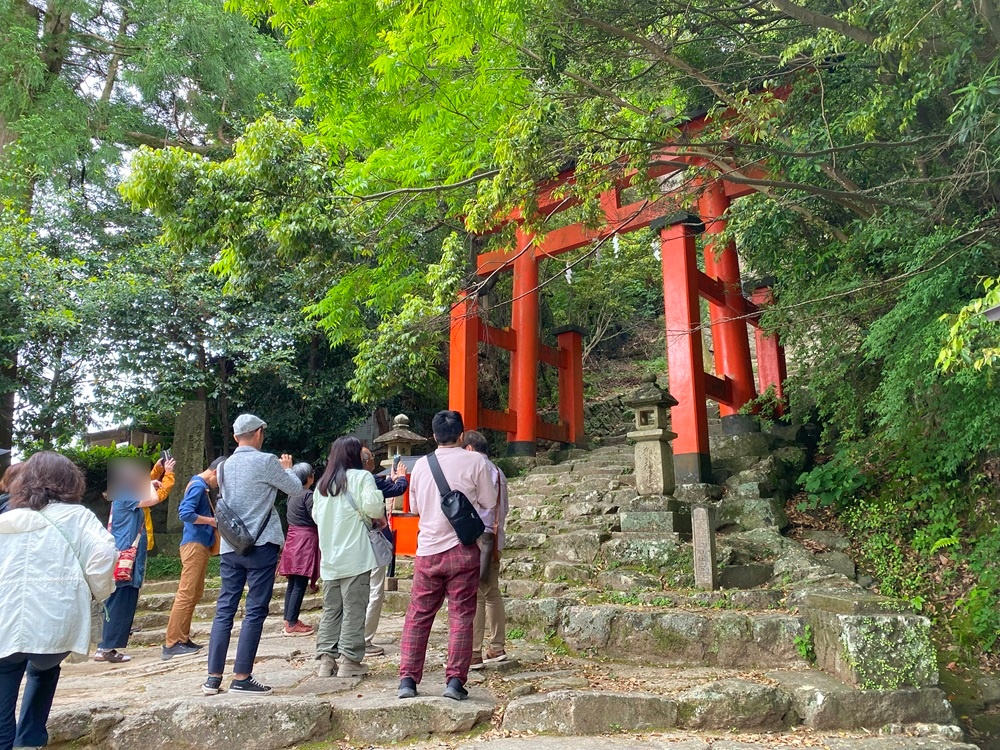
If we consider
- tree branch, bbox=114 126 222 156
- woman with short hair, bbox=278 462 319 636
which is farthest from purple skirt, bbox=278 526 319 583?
tree branch, bbox=114 126 222 156

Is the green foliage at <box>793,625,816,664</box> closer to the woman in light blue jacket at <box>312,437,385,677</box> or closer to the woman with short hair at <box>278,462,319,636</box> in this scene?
the woman in light blue jacket at <box>312,437,385,677</box>

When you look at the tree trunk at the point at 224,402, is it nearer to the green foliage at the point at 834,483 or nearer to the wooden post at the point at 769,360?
the green foliage at the point at 834,483

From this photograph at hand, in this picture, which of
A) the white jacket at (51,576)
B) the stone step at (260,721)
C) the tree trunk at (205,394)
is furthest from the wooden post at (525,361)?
the white jacket at (51,576)

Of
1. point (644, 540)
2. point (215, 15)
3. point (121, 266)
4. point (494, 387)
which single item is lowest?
point (644, 540)

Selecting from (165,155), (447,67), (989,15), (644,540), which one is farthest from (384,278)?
(989,15)

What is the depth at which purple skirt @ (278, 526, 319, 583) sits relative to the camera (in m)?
5.44

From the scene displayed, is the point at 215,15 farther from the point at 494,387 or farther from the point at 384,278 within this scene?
the point at 494,387

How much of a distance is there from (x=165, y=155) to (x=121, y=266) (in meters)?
5.47

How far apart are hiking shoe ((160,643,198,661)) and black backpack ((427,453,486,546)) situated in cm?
294

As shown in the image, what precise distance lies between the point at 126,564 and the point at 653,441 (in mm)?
5071

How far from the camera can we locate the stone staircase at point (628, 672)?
3.61m

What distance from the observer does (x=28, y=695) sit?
3.06m

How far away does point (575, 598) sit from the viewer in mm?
5988

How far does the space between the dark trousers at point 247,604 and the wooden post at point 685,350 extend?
5509mm
